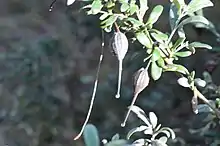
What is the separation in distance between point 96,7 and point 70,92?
1.21 metres

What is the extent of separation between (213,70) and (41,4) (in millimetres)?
1499

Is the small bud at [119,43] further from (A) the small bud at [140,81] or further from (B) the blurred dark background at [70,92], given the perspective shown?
(B) the blurred dark background at [70,92]

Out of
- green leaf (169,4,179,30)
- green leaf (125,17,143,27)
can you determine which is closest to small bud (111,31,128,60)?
green leaf (125,17,143,27)

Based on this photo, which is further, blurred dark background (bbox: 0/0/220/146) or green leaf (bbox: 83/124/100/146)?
blurred dark background (bbox: 0/0/220/146)

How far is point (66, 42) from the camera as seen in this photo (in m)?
1.73

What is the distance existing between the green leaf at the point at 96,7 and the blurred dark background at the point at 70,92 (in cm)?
54

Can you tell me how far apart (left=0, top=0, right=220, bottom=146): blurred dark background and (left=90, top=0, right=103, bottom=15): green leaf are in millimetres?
542

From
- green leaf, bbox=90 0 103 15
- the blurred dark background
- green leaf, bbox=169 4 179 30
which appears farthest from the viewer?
the blurred dark background

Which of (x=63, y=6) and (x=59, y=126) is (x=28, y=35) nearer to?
(x=63, y=6)

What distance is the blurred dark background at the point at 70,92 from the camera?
4.66ft

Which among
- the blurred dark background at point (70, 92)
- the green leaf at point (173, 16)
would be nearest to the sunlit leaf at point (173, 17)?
the green leaf at point (173, 16)

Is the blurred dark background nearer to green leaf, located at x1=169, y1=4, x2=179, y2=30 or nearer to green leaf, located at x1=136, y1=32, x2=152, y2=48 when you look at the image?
green leaf, located at x1=169, y1=4, x2=179, y2=30

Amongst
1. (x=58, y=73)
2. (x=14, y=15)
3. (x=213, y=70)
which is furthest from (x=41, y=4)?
(x=213, y=70)

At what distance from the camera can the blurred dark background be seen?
1.42 m
